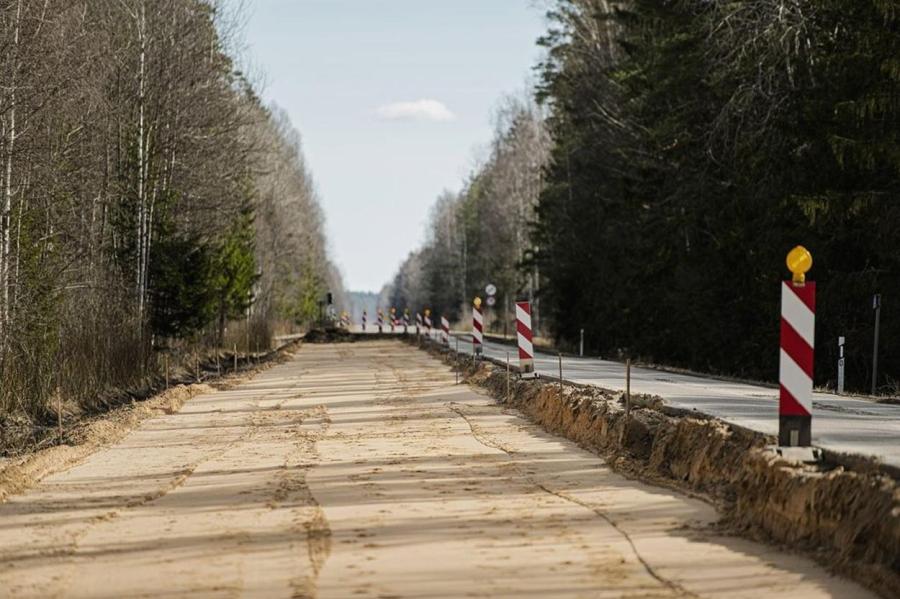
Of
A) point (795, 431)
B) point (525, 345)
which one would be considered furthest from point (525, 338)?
point (795, 431)

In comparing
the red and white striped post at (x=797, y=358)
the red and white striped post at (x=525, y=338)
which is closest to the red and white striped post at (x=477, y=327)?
the red and white striped post at (x=525, y=338)

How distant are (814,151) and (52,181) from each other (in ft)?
53.5

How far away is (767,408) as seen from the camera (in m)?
17.0

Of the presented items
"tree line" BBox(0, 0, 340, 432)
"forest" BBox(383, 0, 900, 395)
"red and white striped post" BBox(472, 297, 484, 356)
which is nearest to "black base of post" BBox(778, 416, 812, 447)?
"forest" BBox(383, 0, 900, 395)

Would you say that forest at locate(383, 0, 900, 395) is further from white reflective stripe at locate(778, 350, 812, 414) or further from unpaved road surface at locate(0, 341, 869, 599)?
white reflective stripe at locate(778, 350, 812, 414)

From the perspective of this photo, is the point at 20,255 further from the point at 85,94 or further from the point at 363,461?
the point at 363,461

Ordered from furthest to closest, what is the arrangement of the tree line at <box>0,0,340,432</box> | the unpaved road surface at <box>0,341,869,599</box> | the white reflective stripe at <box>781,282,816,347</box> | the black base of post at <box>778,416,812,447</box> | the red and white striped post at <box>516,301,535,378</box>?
the red and white striped post at <box>516,301,535,378</box>
the tree line at <box>0,0,340,432</box>
the white reflective stripe at <box>781,282,816,347</box>
the black base of post at <box>778,416,812,447</box>
the unpaved road surface at <box>0,341,869,599</box>

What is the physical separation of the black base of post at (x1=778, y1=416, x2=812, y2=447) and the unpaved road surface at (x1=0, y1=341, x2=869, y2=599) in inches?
34.7

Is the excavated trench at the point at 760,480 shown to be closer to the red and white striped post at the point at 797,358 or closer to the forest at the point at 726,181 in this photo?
the red and white striped post at the point at 797,358

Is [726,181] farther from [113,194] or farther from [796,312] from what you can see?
[796,312]

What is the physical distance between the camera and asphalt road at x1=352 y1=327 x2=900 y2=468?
12.2 m

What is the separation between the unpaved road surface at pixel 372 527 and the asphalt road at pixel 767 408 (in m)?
1.65

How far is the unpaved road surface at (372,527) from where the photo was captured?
26.1 ft

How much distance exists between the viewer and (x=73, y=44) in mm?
25672
